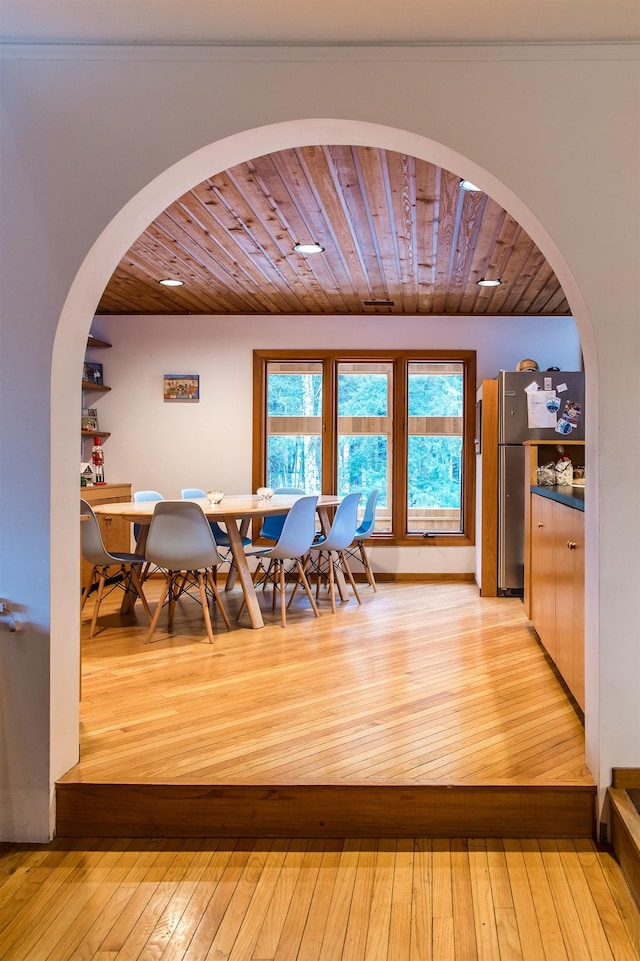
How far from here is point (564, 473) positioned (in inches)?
161

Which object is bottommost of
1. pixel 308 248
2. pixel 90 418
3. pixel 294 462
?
pixel 294 462

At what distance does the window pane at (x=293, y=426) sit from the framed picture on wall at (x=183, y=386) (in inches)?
26.4

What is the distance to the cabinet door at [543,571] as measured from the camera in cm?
315

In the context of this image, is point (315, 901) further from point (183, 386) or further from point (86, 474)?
point (183, 386)

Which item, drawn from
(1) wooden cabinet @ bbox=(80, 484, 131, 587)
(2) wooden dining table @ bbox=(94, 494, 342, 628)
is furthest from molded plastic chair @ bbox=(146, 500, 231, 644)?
(1) wooden cabinet @ bbox=(80, 484, 131, 587)

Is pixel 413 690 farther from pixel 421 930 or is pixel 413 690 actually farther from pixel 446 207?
pixel 446 207

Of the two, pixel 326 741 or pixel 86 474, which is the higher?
pixel 86 474

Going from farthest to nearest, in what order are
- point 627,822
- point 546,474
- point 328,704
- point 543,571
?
point 546,474
point 543,571
point 328,704
point 627,822

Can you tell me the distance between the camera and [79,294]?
6.77 feet

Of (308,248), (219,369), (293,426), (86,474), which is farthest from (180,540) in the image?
(219,369)

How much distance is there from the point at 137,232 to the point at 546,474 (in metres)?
3.17

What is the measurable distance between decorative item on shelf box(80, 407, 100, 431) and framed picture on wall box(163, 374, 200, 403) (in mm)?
698

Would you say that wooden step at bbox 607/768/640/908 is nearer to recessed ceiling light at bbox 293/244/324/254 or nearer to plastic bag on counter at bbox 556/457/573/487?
plastic bag on counter at bbox 556/457/573/487

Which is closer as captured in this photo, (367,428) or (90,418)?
(90,418)
